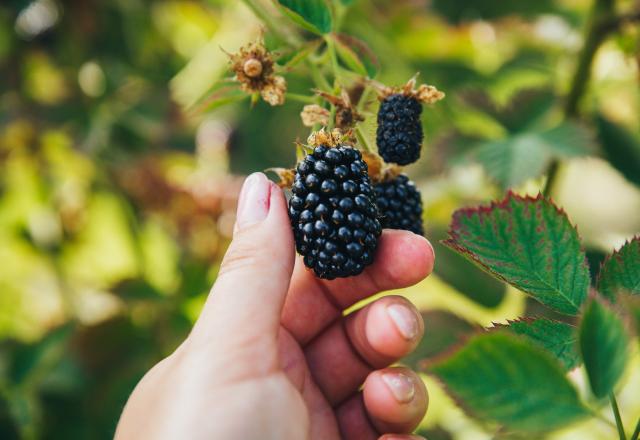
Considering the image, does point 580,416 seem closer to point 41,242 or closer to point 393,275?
point 393,275

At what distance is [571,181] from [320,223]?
1.14 m

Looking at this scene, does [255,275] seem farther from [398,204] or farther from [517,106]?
[517,106]

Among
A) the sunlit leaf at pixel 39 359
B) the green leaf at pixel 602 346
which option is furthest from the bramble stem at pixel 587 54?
the sunlit leaf at pixel 39 359

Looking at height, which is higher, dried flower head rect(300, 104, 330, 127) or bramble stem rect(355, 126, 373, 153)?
dried flower head rect(300, 104, 330, 127)

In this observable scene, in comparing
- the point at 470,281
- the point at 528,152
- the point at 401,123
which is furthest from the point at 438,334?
the point at 401,123

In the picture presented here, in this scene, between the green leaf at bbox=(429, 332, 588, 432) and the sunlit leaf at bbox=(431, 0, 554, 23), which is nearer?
the green leaf at bbox=(429, 332, 588, 432)

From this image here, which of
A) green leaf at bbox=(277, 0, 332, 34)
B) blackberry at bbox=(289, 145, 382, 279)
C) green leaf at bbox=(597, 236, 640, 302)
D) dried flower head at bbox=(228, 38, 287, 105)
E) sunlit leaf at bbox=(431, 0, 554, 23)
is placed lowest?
green leaf at bbox=(597, 236, 640, 302)

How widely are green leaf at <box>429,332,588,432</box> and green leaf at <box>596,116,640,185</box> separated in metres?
0.84

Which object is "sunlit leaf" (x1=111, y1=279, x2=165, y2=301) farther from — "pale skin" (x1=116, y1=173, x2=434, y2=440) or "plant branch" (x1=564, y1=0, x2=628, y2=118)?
"plant branch" (x1=564, y1=0, x2=628, y2=118)

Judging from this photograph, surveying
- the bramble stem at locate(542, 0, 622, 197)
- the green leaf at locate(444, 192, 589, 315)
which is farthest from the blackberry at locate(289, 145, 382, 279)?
the bramble stem at locate(542, 0, 622, 197)

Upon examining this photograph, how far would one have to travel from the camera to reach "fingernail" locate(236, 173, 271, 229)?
0.84 meters

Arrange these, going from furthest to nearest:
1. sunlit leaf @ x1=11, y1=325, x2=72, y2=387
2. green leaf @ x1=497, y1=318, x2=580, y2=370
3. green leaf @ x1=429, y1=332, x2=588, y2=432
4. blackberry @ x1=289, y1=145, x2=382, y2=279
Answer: sunlit leaf @ x1=11, y1=325, x2=72, y2=387 < blackberry @ x1=289, y1=145, x2=382, y2=279 < green leaf @ x1=497, y1=318, x2=580, y2=370 < green leaf @ x1=429, y1=332, x2=588, y2=432

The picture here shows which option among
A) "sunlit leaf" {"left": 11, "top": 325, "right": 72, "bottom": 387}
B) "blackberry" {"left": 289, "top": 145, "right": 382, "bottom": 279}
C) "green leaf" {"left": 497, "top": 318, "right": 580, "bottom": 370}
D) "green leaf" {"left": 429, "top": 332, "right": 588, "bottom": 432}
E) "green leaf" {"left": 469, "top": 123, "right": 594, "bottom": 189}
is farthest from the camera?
"sunlit leaf" {"left": 11, "top": 325, "right": 72, "bottom": 387}

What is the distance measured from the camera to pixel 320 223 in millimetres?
744
